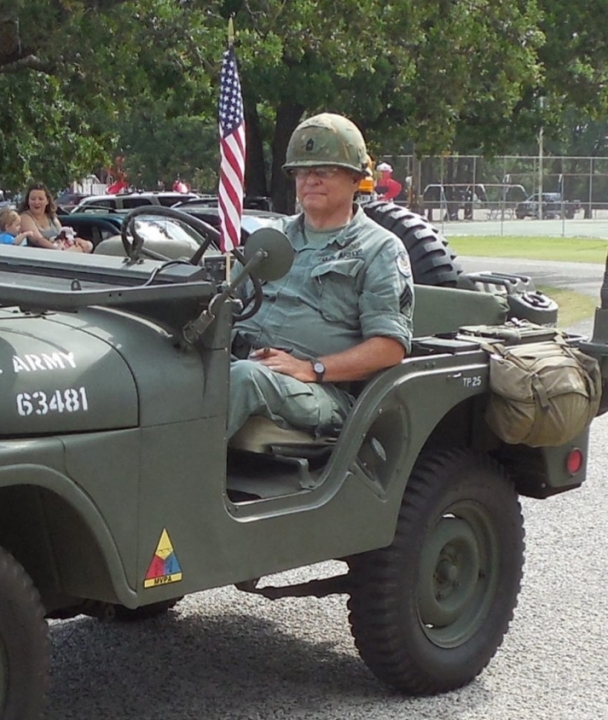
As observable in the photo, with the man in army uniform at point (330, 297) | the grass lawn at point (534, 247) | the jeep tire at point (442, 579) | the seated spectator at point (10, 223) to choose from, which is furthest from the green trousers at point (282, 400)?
the grass lawn at point (534, 247)

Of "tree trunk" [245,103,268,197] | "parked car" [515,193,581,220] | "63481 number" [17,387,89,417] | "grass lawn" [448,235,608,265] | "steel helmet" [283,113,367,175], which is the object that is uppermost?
"steel helmet" [283,113,367,175]

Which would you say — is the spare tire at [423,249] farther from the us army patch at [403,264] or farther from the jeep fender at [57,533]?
the jeep fender at [57,533]

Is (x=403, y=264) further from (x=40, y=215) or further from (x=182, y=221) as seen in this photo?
(x=40, y=215)

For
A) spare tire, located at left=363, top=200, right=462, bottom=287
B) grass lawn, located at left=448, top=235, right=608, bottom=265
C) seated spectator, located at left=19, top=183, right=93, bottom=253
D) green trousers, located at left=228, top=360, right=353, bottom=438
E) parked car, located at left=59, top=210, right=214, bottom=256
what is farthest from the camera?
grass lawn, located at left=448, top=235, right=608, bottom=265

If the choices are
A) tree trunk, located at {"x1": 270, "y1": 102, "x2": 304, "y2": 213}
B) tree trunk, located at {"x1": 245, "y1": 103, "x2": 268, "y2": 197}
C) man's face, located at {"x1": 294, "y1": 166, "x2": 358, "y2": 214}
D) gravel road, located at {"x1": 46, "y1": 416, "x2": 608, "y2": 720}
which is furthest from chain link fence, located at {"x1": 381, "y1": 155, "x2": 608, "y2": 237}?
man's face, located at {"x1": 294, "y1": 166, "x2": 358, "y2": 214}

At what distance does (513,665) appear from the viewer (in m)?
5.09

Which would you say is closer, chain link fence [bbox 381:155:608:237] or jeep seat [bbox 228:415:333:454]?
jeep seat [bbox 228:415:333:454]

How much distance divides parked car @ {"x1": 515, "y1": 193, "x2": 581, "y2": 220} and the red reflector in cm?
4142

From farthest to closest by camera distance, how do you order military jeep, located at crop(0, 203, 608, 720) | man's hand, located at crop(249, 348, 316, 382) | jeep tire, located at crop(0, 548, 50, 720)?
man's hand, located at crop(249, 348, 316, 382)
military jeep, located at crop(0, 203, 608, 720)
jeep tire, located at crop(0, 548, 50, 720)

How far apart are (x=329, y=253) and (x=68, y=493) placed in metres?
1.47

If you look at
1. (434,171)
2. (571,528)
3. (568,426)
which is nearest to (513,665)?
(568,426)

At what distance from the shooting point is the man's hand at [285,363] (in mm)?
4277

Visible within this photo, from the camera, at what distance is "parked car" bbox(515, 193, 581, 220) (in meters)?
46.2

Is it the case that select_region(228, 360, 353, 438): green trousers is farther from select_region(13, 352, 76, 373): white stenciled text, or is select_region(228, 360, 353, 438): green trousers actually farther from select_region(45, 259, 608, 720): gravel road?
select_region(45, 259, 608, 720): gravel road
